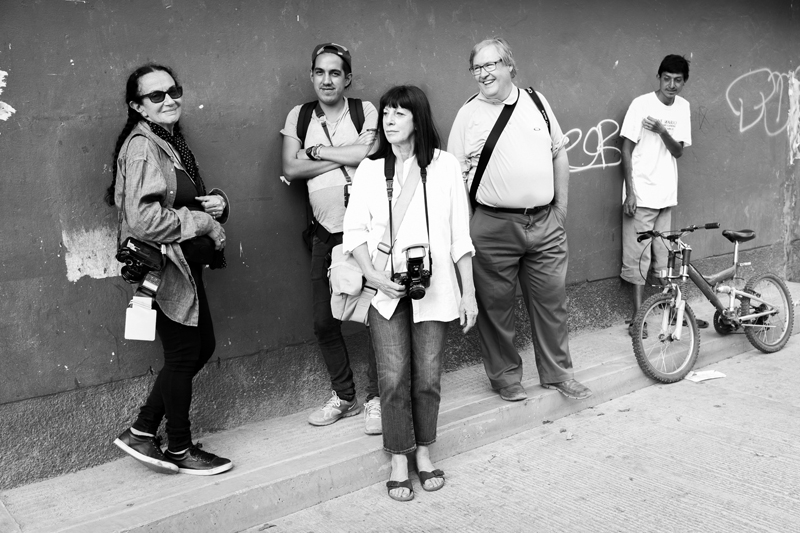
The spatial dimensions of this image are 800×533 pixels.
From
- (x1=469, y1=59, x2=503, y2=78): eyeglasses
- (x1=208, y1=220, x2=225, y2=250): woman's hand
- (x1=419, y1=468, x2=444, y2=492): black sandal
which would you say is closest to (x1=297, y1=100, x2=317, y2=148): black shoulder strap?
(x1=208, y1=220, x2=225, y2=250): woman's hand

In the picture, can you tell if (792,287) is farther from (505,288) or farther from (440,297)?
(440,297)

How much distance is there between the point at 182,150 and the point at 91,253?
734 millimetres

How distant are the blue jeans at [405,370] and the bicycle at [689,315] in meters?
2.07

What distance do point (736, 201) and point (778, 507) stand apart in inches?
180

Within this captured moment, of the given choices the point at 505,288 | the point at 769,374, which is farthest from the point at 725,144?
the point at 505,288

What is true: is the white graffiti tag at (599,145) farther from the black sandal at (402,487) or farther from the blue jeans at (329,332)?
Result: the black sandal at (402,487)

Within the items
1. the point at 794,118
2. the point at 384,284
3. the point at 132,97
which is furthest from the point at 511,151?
the point at 794,118

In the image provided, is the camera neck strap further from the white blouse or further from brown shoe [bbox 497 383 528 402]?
brown shoe [bbox 497 383 528 402]

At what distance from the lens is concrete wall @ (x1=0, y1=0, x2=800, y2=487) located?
3.72 meters

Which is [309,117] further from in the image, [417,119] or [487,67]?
[487,67]

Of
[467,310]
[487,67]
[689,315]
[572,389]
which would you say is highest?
[487,67]

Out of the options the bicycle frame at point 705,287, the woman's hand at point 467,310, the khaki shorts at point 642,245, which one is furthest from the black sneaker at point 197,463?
the khaki shorts at point 642,245

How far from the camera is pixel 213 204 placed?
376 centimetres

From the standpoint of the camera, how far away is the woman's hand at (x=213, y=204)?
12.2 feet
